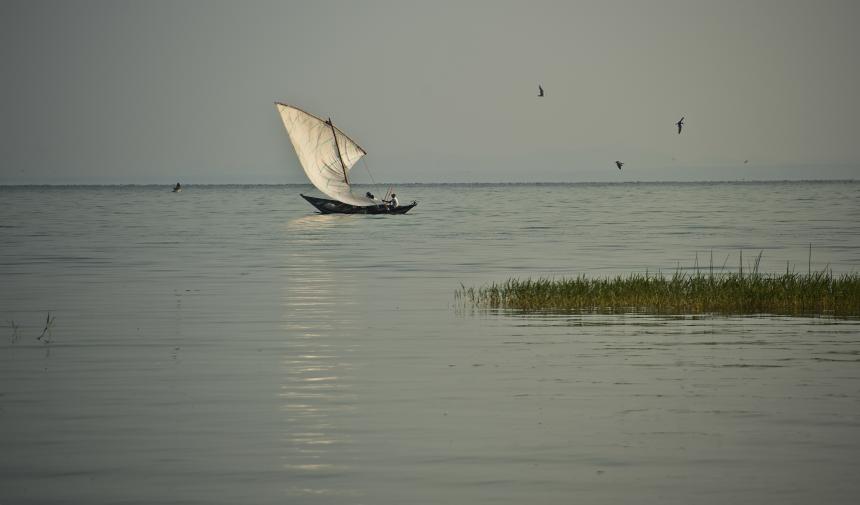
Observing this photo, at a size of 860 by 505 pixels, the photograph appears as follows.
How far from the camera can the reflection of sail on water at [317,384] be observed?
1347 centimetres

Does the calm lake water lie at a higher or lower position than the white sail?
lower

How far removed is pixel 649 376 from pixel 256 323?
1058 centimetres

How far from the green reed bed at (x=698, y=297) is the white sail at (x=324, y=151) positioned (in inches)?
2732

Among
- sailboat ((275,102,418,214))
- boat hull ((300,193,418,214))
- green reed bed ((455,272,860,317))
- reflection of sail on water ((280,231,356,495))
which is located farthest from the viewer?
boat hull ((300,193,418,214))

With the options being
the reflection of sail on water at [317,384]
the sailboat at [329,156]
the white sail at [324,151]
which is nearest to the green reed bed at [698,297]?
the reflection of sail on water at [317,384]

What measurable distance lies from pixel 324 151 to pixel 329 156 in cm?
66

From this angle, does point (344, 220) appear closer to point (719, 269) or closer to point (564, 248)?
point (564, 248)

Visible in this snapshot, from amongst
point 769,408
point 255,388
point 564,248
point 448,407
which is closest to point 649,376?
point 769,408

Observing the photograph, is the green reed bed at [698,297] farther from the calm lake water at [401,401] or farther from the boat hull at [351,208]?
the boat hull at [351,208]

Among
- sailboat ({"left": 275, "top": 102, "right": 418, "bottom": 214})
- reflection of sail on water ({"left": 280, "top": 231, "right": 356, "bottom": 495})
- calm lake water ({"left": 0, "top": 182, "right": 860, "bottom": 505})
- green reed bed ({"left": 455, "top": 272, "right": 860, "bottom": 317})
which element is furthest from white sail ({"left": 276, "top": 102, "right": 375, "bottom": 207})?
green reed bed ({"left": 455, "top": 272, "right": 860, "bottom": 317})

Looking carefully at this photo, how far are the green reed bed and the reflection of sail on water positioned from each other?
15.8 ft

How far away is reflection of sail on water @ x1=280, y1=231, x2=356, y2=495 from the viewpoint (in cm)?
1347

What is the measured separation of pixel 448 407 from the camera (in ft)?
54.3

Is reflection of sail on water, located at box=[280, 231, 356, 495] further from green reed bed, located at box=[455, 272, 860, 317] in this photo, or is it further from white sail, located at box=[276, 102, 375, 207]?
white sail, located at box=[276, 102, 375, 207]
